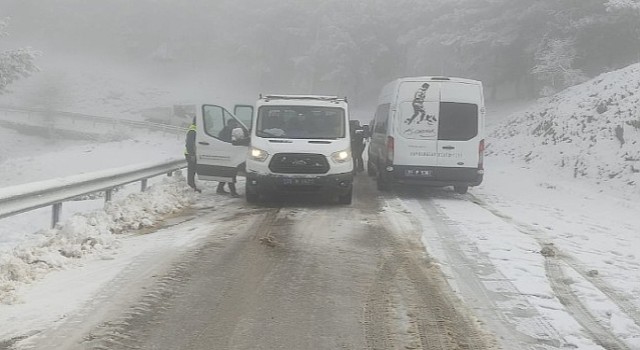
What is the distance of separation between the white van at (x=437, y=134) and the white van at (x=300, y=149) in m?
1.70

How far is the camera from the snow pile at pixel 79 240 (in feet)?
18.6

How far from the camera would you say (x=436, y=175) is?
12727 mm

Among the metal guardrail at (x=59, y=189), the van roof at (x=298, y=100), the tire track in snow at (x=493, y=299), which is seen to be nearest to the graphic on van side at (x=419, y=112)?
the van roof at (x=298, y=100)

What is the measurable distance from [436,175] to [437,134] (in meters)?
0.89

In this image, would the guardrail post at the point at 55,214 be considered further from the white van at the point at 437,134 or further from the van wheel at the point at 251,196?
the white van at the point at 437,134

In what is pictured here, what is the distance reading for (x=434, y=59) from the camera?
45719mm

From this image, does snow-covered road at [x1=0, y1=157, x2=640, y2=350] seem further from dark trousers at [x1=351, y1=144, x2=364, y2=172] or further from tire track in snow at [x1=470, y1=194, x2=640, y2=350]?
dark trousers at [x1=351, y1=144, x2=364, y2=172]

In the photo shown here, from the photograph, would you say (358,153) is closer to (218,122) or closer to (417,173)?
(417,173)

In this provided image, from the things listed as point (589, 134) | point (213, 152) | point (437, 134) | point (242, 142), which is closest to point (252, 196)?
point (242, 142)

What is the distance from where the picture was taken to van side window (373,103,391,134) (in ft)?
45.3

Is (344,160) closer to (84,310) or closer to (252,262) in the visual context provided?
(252,262)

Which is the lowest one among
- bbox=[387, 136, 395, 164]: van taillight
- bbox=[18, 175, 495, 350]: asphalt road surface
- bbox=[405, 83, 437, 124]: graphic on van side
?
bbox=[18, 175, 495, 350]: asphalt road surface

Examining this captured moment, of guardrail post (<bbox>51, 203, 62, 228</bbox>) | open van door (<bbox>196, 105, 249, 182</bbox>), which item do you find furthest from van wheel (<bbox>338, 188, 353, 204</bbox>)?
guardrail post (<bbox>51, 203, 62, 228</bbox>)

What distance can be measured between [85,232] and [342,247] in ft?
10.4
